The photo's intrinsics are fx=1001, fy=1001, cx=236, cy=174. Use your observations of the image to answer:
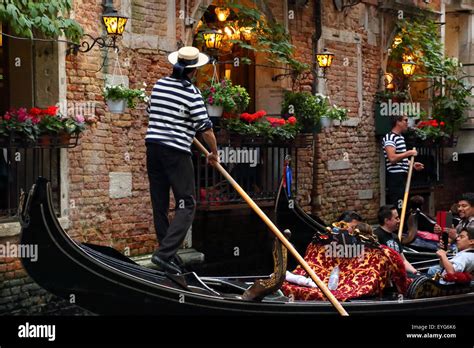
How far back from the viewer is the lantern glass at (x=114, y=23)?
7113 mm

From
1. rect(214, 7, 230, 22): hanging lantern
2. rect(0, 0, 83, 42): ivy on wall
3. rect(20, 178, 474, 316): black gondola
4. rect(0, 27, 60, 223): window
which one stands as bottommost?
rect(20, 178, 474, 316): black gondola

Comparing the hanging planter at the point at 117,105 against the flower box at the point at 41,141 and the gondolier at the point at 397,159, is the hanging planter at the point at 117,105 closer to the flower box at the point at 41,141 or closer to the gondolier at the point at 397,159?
the flower box at the point at 41,141

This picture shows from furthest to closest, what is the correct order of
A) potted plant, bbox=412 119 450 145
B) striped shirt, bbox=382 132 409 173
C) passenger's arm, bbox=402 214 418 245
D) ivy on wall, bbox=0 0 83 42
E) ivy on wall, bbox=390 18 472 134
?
ivy on wall, bbox=390 18 472 134, potted plant, bbox=412 119 450 145, striped shirt, bbox=382 132 409 173, passenger's arm, bbox=402 214 418 245, ivy on wall, bbox=0 0 83 42

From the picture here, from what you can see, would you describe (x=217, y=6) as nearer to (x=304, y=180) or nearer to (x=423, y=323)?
(x=304, y=180)

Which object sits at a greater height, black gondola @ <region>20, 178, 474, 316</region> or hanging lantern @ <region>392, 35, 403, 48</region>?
hanging lantern @ <region>392, 35, 403, 48</region>

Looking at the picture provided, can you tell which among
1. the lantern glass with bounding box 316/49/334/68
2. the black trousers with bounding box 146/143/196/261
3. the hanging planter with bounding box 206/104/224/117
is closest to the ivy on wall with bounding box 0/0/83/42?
the black trousers with bounding box 146/143/196/261

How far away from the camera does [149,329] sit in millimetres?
5047

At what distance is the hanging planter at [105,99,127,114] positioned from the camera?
24.0 ft

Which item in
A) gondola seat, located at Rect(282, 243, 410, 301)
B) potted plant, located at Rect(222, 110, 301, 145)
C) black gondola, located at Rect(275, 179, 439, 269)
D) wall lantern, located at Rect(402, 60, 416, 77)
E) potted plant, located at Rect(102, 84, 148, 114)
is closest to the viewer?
gondola seat, located at Rect(282, 243, 410, 301)

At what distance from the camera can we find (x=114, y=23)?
23.4 ft

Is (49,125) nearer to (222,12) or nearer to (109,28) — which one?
(109,28)

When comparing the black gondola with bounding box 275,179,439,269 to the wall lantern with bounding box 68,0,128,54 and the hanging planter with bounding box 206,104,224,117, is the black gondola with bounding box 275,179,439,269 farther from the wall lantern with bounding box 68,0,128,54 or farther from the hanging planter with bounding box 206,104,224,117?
the wall lantern with bounding box 68,0,128,54

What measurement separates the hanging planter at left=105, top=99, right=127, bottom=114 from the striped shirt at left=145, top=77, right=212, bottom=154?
1924 mm

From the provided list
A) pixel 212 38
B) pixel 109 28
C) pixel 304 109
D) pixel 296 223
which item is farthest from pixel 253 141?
pixel 109 28
